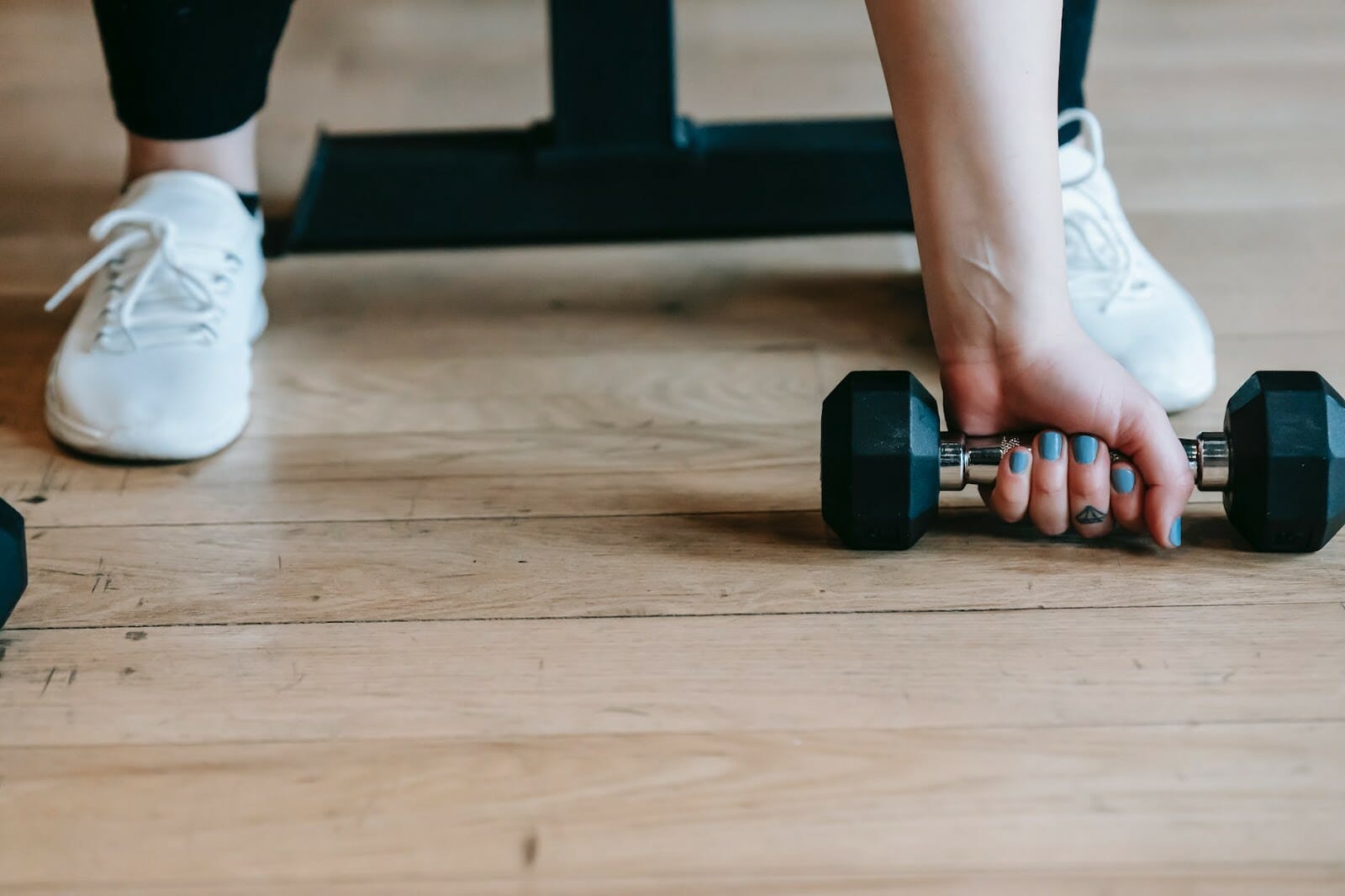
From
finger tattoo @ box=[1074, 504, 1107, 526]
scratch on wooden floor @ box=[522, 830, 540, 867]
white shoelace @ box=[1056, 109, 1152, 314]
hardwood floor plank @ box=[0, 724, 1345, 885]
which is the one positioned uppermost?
white shoelace @ box=[1056, 109, 1152, 314]

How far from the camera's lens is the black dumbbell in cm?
73

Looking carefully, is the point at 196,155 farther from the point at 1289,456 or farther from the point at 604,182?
the point at 1289,456

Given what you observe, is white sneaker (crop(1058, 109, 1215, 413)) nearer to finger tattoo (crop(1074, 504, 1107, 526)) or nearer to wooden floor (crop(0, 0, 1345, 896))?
wooden floor (crop(0, 0, 1345, 896))

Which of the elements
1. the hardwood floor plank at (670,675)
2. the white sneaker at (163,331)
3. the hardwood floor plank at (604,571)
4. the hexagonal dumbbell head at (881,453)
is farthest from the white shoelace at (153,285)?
the hexagonal dumbbell head at (881,453)

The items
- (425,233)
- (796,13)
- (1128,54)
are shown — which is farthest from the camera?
(796,13)

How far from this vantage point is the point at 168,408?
3.06 ft

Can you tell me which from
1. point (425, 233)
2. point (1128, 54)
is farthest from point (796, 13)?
point (425, 233)

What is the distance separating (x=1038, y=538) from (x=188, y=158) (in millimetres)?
750

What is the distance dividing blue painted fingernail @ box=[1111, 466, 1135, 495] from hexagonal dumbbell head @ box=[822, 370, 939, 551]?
0.11m

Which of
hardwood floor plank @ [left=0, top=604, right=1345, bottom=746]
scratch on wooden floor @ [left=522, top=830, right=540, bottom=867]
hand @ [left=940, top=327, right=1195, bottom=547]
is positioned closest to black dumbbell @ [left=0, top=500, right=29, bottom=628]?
hardwood floor plank @ [left=0, top=604, right=1345, bottom=746]

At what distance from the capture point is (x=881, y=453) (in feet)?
2.49

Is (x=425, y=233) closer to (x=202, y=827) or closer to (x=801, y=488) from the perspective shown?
(x=801, y=488)

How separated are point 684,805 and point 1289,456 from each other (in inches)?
15.9

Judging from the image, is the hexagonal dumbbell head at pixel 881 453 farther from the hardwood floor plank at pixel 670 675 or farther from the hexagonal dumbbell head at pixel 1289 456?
the hexagonal dumbbell head at pixel 1289 456
